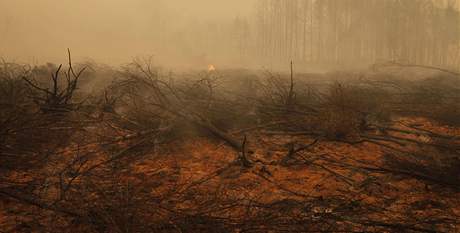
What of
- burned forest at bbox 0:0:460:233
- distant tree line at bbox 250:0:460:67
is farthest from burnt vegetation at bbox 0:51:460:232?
distant tree line at bbox 250:0:460:67

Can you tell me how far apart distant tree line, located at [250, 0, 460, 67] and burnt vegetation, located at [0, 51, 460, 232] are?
70.0 feet

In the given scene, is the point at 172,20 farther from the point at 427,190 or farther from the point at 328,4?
the point at 427,190

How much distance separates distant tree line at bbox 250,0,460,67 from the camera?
90.4 feet

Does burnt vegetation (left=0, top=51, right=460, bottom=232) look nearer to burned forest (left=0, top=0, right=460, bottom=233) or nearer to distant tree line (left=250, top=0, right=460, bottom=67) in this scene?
burned forest (left=0, top=0, right=460, bottom=233)

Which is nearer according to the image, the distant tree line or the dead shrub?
the dead shrub

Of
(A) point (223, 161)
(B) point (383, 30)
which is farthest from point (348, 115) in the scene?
(B) point (383, 30)

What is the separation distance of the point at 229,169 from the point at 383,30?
27664mm

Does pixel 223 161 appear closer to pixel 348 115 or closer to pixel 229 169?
pixel 229 169

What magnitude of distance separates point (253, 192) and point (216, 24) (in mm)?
40827

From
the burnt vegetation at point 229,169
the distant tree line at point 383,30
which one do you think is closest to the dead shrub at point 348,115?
the burnt vegetation at point 229,169

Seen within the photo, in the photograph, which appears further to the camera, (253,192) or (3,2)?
(3,2)

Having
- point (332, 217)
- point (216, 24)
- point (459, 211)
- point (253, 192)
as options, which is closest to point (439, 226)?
point (459, 211)

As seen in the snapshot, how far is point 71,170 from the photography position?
12.2 ft

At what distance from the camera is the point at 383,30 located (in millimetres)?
28203
